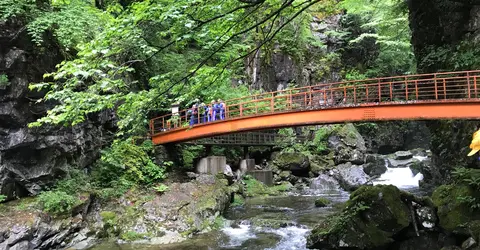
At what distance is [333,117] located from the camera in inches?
523

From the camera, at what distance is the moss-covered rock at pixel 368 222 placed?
767cm

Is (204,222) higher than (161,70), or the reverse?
(161,70)

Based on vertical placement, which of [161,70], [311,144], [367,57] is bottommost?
[311,144]

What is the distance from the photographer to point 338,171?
20.7 meters

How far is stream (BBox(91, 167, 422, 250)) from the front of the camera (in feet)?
30.3

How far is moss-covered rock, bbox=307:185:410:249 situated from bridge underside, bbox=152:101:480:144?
475 cm

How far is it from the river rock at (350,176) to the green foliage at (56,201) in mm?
13532

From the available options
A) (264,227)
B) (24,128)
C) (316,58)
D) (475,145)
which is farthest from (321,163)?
(475,145)

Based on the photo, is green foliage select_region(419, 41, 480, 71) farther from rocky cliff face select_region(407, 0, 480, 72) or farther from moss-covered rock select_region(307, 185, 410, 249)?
moss-covered rock select_region(307, 185, 410, 249)

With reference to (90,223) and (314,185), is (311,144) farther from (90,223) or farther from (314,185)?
(90,223)

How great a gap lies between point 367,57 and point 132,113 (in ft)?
95.7

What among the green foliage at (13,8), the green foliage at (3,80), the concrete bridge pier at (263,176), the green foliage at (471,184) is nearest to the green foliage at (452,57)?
the green foliage at (471,184)

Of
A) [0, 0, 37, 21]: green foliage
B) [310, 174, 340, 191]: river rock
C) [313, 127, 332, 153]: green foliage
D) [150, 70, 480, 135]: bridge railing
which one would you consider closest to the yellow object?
[150, 70, 480, 135]: bridge railing

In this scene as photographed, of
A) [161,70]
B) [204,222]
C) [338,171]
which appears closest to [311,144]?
[338,171]
